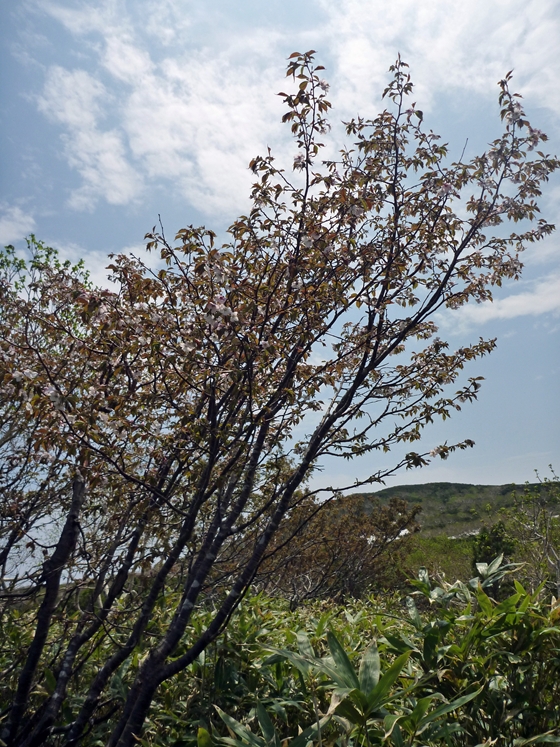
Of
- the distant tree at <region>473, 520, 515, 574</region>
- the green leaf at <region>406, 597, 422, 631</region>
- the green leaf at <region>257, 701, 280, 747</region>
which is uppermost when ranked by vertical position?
the green leaf at <region>406, 597, 422, 631</region>

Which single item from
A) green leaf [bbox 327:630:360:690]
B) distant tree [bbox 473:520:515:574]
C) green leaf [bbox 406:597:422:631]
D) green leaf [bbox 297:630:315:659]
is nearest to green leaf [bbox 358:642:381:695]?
green leaf [bbox 327:630:360:690]

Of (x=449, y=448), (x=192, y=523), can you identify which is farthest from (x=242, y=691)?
(x=449, y=448)

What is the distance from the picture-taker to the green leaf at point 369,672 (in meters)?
1.95

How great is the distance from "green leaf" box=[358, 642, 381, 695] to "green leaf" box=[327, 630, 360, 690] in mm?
27

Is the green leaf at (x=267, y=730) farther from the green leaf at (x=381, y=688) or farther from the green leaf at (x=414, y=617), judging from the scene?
the green leaf at (x=414, y=617)

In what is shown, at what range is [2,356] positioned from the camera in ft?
13.1

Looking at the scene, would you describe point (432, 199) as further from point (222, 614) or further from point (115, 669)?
point (115, 669)

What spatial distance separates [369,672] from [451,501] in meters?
35.5

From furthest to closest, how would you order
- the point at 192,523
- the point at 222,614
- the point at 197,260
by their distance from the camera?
the point at 192,523 → the point at 197,260 → the point at 222,614

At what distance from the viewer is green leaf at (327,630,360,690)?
1954 millimetres

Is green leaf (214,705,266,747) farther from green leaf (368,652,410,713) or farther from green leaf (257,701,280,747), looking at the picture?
green leaf (368,652,410,713)

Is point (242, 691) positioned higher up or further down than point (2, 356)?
further down

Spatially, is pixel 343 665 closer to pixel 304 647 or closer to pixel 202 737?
pixel 304 647

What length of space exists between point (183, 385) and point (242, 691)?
1.98m
